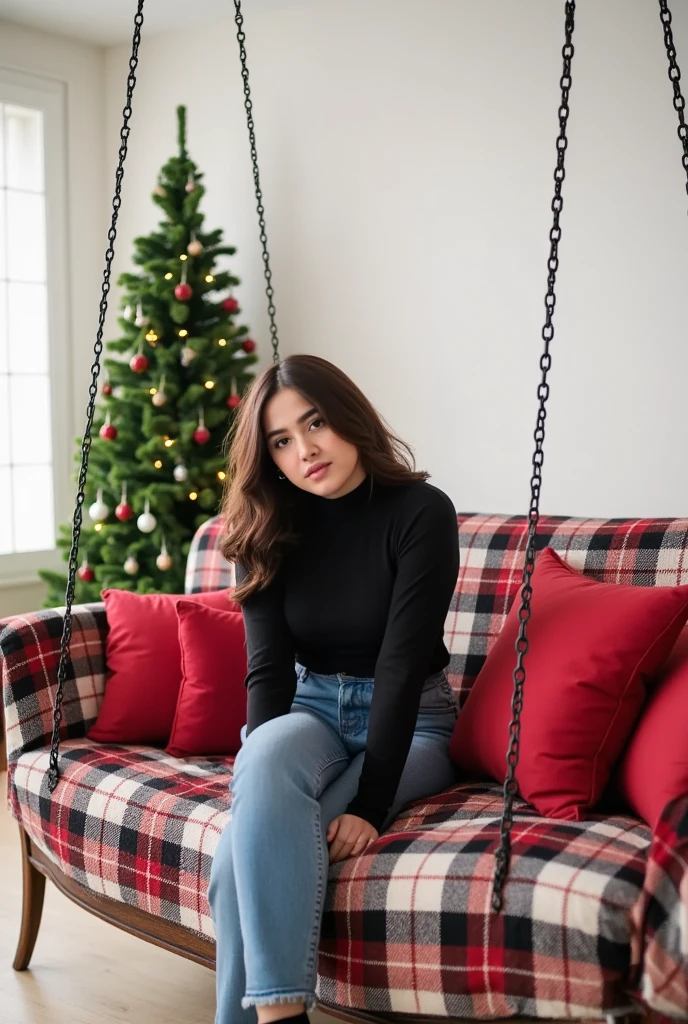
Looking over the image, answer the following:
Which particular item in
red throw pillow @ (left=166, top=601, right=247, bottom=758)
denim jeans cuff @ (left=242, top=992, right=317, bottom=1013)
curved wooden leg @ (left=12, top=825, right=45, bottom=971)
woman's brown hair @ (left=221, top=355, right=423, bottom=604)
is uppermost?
woman's brown hair @ (left=221, top=355, right=423, bottom=604)

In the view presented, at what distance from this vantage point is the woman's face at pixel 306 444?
212cm

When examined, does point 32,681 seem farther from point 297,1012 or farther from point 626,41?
point 626,41

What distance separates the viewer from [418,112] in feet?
12.3

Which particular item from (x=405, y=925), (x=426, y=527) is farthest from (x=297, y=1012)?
(x=426, y=527)

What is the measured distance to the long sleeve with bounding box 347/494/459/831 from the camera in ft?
6.31

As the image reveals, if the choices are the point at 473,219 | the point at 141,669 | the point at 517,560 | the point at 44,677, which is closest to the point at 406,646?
the point at 517,560

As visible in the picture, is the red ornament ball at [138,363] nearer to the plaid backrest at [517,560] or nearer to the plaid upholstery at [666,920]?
the plaid backrest at [517,560]

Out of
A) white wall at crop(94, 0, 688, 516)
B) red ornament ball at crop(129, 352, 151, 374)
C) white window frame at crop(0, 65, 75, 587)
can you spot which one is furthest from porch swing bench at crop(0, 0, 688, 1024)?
white window frame at crop(0, 65, 75, 587)

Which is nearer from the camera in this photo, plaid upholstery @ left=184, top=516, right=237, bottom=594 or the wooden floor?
the wooden floor

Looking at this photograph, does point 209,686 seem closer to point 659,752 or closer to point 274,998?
point 274,998

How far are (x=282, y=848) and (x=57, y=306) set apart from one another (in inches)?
136

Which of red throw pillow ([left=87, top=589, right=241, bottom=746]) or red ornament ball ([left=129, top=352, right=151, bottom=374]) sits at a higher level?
red ornament ball ([left=129, top=352, right=151, bottom=374])

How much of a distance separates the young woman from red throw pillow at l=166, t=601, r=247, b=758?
0.37m

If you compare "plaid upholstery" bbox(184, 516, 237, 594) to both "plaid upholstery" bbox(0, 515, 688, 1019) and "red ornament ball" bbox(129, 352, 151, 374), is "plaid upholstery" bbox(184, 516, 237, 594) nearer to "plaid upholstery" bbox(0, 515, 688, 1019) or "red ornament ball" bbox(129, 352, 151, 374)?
"plaid upholstery" bbox(0, 515, 688, 1019)
